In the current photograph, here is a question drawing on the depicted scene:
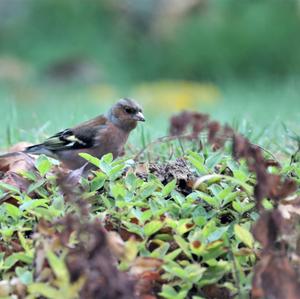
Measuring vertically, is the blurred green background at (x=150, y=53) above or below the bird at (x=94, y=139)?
below

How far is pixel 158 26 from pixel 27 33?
280 cm

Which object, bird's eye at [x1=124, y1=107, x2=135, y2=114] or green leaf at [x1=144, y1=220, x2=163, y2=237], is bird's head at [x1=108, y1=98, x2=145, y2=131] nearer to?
bird's eye at [x1=124, y1=107, x2=135, y2=114]

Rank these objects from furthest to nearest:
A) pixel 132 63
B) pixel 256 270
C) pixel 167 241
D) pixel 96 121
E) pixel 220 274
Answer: pixel 132 63 < pixel 96 121 < pixel 167 241 < pixel 220 274 < pixel 256 270

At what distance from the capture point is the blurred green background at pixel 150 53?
1373 centimetres

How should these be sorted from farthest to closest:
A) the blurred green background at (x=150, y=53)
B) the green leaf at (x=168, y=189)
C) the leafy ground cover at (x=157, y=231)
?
the blurred green background at (x=150, y=53) → the green leaf at (x=168, y=189) → the leafy ground cover at (x=157, y=231)

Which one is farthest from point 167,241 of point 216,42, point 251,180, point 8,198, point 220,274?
point 216,42

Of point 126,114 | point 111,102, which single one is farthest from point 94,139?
point 111,102

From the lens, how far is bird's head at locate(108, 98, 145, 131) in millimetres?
6475

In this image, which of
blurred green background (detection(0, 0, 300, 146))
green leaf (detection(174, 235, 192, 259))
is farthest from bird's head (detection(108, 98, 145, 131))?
blurred green background (detection(0, 0, 300, 146))

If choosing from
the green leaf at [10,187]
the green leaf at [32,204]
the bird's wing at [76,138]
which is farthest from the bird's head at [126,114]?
the green leaf at [32,204]

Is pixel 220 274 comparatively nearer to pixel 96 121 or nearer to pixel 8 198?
pixel 8 198

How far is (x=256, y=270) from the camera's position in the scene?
3.32 meters

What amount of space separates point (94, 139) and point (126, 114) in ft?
1.23

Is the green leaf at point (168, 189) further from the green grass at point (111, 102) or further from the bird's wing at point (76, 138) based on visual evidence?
the green grass at point (111, 102)
